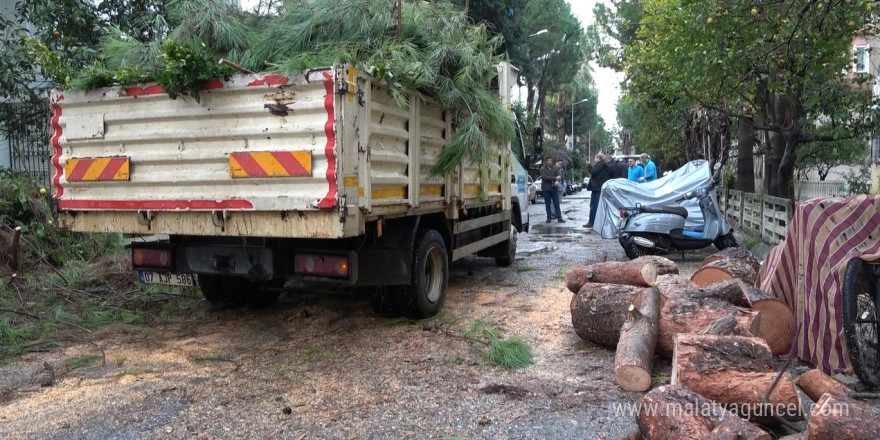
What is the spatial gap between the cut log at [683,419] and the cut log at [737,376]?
0.45 meters

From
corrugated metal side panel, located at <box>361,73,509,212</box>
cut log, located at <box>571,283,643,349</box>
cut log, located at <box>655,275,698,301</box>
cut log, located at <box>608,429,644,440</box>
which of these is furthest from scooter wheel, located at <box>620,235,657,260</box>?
cut log, located at <box>608,429,644,440</box>

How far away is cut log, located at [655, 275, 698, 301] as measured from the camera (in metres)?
5.08

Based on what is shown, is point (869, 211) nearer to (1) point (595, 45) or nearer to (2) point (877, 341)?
(2) point (877, 341)

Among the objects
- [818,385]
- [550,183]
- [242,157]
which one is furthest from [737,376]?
[550,183]

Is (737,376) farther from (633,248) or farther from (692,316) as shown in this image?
(633,248)

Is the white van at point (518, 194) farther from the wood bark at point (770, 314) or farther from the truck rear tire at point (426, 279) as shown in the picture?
the wood bark at point (770, 314)

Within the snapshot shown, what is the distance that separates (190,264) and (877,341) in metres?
5.08

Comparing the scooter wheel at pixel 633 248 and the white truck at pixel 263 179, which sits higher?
the white truck at pixel 263 179

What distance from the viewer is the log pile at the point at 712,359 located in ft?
9.61

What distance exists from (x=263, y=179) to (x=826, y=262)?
13.2 ft

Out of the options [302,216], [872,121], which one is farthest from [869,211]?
[872,121]

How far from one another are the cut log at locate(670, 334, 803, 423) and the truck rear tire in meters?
2.47

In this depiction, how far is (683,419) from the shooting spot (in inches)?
118

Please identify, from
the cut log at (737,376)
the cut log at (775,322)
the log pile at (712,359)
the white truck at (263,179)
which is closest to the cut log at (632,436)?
the log pile at (712,359)
